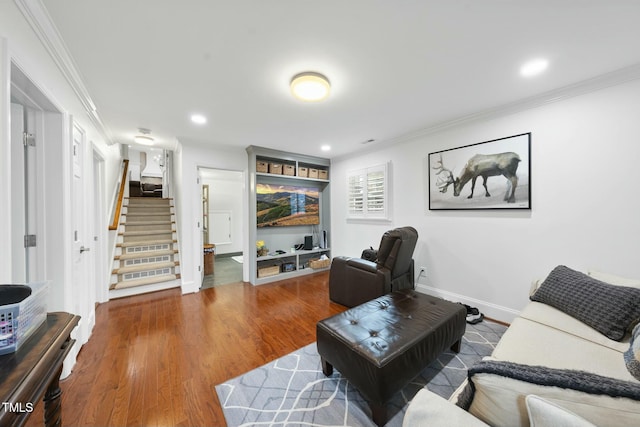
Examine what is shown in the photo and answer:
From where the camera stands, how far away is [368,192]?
13.2 ft

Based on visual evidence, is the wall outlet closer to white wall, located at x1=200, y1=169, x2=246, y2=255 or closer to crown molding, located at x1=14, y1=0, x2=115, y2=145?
→ crown molding, located at x1=14, y1=0, x2=115, y2=145

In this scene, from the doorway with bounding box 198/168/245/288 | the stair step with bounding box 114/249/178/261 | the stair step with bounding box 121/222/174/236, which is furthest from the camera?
the doorway with bounding box 198/168/245/288

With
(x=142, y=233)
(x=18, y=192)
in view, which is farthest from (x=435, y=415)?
(x=142, y=233)

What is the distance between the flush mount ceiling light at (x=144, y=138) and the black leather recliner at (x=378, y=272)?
3263mm

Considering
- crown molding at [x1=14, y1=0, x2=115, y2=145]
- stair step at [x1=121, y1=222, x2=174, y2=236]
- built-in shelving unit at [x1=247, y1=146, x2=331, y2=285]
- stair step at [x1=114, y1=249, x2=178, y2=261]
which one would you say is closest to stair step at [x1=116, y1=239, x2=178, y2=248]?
stair step at [x1=114, y1=249, x2=178, y2=261]

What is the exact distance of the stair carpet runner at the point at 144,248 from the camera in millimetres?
3525

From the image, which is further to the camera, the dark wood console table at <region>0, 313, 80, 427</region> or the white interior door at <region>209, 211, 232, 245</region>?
the white interior door at <region>209, 211, 232, 245</region>

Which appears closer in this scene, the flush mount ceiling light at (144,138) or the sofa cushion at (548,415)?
the sofa cushion at (548,415)

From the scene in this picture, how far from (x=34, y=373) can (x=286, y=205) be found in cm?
387

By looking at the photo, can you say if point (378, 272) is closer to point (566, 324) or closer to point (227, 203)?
point (566, 324)

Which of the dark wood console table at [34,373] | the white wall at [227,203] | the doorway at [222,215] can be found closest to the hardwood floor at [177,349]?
the dark wood console table at [34,373]

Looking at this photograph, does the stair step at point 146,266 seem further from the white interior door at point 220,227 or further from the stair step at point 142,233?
the white interior door at point 220,227

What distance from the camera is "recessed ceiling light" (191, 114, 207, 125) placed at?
2701 millimetres

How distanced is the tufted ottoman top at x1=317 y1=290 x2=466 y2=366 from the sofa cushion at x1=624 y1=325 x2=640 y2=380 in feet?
2.75
